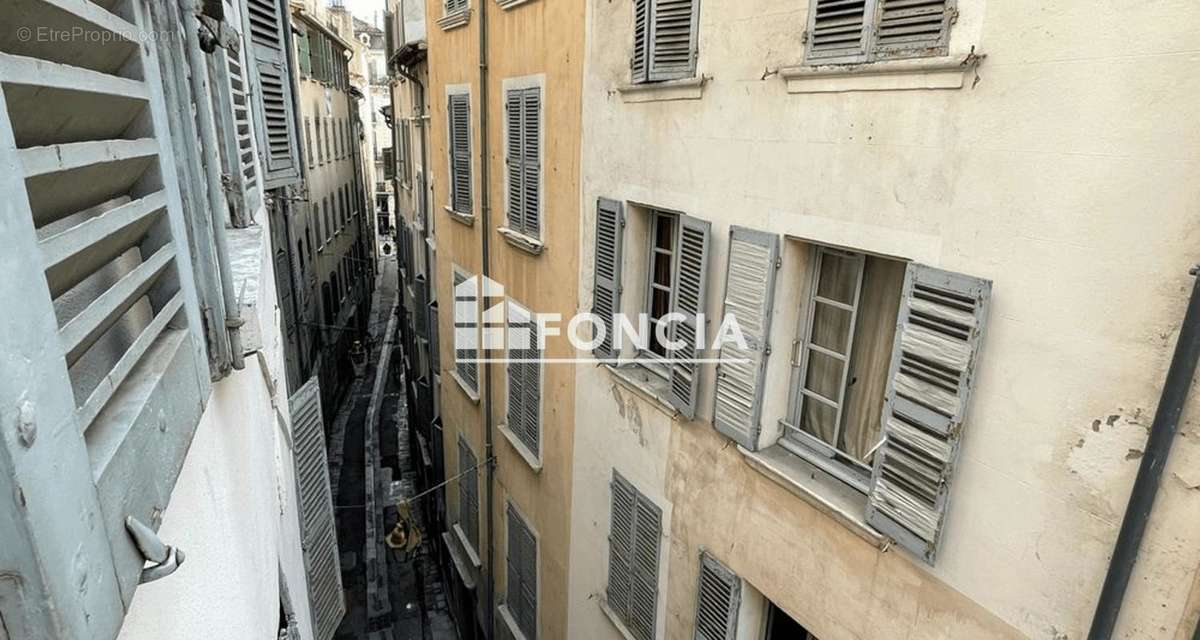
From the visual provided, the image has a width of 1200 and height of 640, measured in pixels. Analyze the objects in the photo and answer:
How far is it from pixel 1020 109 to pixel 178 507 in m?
3.48

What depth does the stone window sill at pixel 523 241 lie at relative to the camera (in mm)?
7703

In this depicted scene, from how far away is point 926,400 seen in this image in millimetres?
3584

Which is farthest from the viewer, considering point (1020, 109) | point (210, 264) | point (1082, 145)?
point (1020, 109)

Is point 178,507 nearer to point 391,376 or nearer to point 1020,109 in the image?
point 1020,109

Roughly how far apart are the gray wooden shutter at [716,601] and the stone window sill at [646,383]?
1.21 meters

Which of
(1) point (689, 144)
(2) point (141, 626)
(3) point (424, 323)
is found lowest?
(3) point (424, 323)

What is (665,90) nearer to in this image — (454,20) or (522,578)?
(454,20)

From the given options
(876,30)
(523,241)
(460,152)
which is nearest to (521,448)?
(523,241)

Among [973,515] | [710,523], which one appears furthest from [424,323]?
[973,515]

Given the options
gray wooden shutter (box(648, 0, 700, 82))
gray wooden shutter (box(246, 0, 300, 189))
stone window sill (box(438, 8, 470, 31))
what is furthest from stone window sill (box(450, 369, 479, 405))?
gray wooden shutter (box(648, 0, 700, 82))

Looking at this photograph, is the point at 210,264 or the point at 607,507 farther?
the point at 607,507

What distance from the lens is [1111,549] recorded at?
2.99m

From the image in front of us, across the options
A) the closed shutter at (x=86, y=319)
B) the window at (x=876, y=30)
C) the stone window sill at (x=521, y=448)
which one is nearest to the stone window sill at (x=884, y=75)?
the window at (x=876, y=30)

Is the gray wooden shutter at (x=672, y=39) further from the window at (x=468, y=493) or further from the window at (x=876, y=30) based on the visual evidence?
the window at (x=468, y=493)
